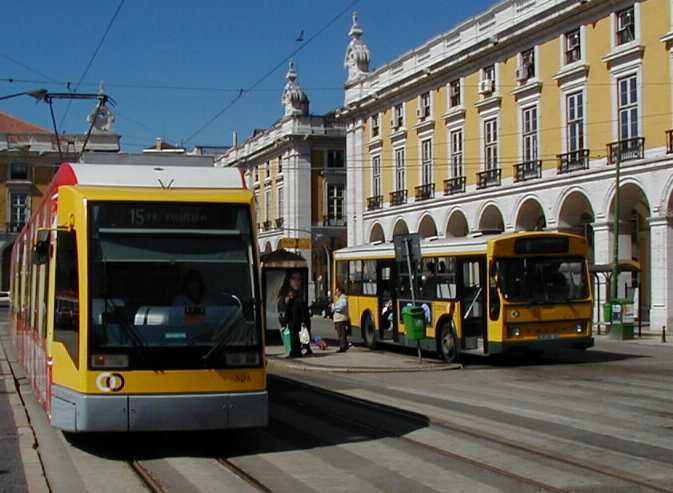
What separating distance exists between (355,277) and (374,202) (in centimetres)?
A: 3099

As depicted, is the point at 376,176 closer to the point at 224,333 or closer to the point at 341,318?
the point at 341,318

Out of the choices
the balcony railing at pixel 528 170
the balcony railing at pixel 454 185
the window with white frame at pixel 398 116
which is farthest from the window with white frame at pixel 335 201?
the balcony railing at pixel 528 170

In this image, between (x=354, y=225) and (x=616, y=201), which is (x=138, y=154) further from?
(x=354, y=225)

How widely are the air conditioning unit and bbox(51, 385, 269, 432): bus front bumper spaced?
3884 cm

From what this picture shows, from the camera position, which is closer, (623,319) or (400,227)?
(623,319)

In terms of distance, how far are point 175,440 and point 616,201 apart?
28293mm

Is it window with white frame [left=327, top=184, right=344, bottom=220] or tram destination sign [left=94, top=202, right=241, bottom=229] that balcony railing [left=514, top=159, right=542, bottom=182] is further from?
tram destination sign [left=94, top=202, right=241, bottom=229]

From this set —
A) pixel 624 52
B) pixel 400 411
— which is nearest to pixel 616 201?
pixel 624 52

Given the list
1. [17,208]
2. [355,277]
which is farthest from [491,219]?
[17,208]

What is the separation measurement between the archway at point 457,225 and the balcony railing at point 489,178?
2.62 meters

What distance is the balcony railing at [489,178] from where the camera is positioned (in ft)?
156

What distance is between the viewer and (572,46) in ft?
138

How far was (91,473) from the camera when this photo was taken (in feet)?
33.7

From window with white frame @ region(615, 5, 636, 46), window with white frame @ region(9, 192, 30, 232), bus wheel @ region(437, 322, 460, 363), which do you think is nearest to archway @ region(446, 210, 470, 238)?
window with white frame @ region(615, 5, 636, 46)
